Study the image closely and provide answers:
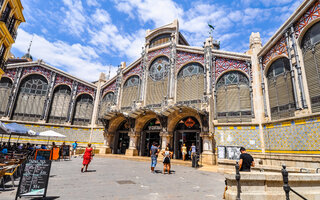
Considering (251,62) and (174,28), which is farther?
(174,28)

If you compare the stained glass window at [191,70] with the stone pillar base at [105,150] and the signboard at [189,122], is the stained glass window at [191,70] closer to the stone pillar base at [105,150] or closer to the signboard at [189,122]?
the signboard at [189,122]

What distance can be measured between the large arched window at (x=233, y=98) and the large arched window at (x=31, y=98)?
979 inches

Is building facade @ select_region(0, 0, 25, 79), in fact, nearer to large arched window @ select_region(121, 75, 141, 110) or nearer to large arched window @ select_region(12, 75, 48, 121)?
large arched window @ select_region(12, 75, 48, 121)

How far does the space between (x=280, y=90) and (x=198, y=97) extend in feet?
24.2

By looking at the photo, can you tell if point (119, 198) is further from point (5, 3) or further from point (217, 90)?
point (5, 3)

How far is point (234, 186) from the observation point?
563 cm

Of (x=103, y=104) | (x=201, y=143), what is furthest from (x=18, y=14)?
(x=201, y=143)

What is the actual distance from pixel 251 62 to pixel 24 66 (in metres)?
31.3

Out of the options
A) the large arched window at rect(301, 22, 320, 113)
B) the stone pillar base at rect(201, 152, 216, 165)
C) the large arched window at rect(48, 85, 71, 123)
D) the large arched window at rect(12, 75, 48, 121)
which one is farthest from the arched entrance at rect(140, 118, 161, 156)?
the large arched window at rect(12, 75, 48, 121)

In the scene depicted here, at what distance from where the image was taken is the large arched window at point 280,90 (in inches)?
550

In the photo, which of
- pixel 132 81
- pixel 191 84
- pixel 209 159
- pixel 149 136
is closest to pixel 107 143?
pixel 149 136

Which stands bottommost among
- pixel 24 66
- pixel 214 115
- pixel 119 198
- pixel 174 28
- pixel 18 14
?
pixel 119 198

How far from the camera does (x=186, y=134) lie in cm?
2050

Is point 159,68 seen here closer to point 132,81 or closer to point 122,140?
point 132,81
